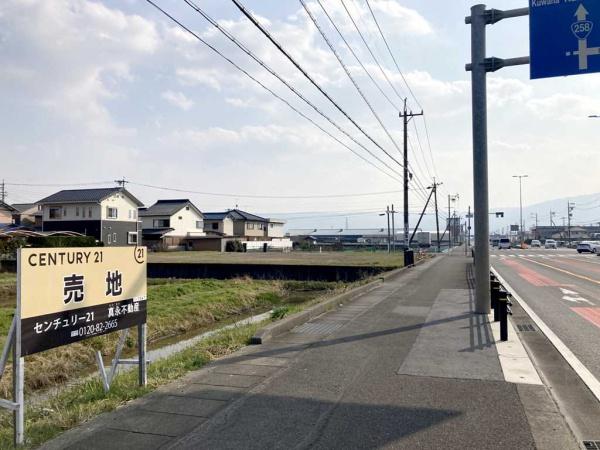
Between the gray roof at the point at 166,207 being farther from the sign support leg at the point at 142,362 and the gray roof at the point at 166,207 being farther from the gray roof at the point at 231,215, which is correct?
the sign support leg at the point at 142,362

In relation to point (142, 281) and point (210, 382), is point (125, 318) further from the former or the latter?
point (210, 382)

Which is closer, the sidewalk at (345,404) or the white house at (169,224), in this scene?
the sidewalk at (345,404)

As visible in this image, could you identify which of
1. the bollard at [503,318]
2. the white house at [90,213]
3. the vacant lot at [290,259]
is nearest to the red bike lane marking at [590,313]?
the bollard at [503,318]

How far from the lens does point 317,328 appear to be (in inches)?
358

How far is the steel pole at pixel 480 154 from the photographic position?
996 centimetres

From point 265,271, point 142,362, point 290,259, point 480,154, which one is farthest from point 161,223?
point 142,362

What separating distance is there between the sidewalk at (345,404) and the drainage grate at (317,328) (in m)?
0.81

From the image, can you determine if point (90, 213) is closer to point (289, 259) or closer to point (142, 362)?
point (289, 259)

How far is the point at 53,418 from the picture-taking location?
14.9 ft

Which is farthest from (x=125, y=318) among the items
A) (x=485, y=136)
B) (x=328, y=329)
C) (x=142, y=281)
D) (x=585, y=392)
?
(x=485, y=136)

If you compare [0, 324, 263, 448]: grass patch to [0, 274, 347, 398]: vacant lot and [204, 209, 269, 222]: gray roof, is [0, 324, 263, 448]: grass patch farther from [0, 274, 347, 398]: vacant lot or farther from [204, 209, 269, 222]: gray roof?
[204, 209, 269, 222]: gray roof

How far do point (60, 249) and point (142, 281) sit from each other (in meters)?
1.38

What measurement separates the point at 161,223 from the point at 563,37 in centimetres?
5617

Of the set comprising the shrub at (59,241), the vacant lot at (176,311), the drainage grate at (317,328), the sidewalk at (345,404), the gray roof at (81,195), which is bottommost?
the vacant lot at (176,311)
